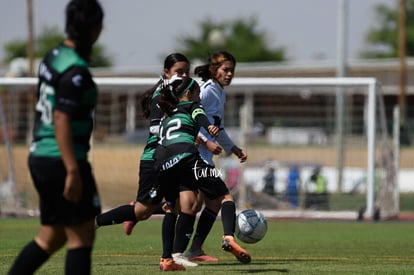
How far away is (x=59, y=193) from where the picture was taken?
5.97 metres

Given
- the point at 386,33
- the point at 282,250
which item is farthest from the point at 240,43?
the point at 282,250

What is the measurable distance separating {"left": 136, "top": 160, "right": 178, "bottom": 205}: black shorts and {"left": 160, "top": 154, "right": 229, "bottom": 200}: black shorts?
0.11 meters

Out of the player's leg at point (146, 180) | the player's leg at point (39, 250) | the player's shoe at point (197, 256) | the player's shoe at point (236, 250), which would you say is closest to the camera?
Result: the player's leg at point (39, 250)

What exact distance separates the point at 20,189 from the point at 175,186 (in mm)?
11704

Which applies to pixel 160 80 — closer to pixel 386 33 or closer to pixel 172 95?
pixel 172 95

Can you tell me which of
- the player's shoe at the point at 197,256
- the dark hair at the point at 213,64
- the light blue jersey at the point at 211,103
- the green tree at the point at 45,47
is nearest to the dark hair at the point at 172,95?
the light blue jersey at the point at 211,103

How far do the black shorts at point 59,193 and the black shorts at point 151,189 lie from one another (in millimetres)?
3099

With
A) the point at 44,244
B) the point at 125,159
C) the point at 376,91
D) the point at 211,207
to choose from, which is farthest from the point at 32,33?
the point at 44,244

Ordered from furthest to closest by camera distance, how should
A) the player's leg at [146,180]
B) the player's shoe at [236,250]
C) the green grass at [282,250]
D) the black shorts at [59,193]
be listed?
the player's leg at [146,180] < the green grass at [282,250] < the player's shoe at [236,250] < the black shorts at [59,193]

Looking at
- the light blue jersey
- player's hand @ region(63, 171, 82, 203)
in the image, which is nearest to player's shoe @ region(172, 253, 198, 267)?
the light blue jersey

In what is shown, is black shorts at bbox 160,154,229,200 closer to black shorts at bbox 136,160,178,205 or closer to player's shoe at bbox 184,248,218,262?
black shorts at bbox 136,160,178,205

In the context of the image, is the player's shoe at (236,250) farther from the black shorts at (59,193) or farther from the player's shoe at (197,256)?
the black shorts at (59,193)

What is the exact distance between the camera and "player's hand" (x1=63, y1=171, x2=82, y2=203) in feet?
19.1

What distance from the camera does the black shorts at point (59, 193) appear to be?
5973 mm
